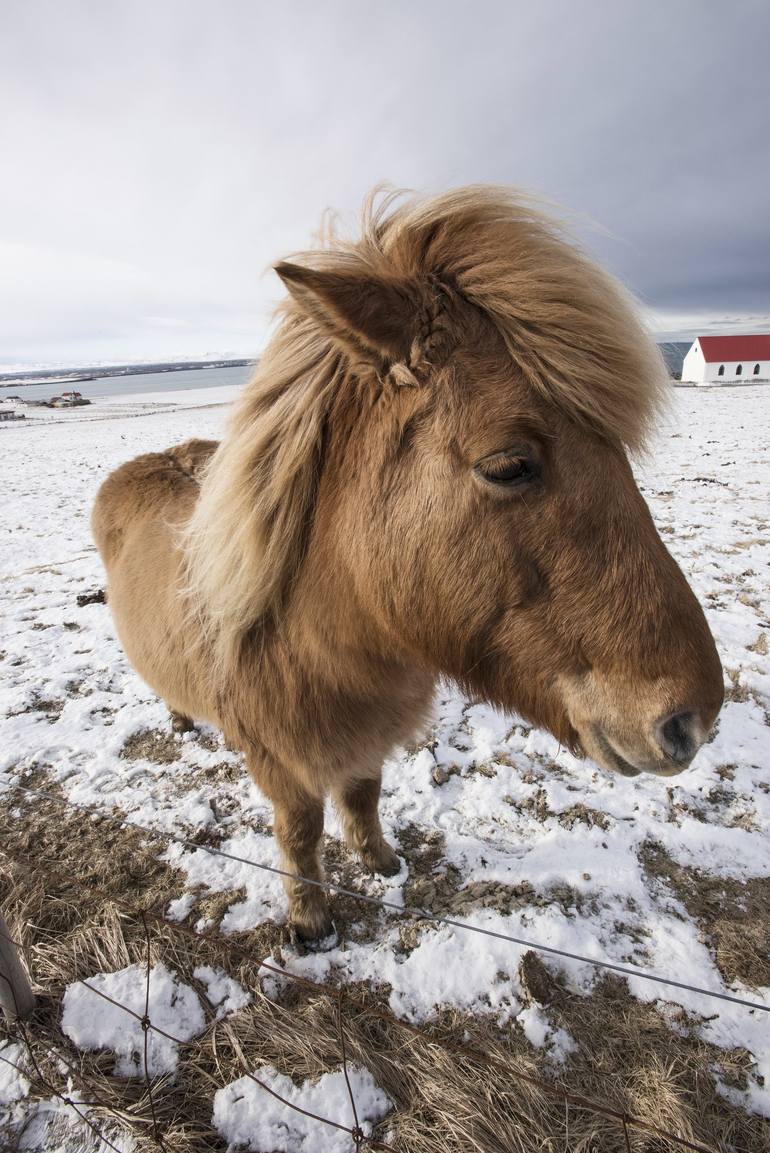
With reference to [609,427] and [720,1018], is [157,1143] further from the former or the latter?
[609,427]

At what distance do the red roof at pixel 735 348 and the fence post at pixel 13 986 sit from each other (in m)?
61.8

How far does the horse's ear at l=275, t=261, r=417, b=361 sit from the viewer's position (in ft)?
3.77

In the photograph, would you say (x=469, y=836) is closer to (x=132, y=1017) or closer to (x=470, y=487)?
(x=132, y=1017)

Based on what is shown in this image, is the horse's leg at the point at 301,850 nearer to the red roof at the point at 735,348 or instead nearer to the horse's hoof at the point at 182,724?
the horse's hoof at the point at 182,724

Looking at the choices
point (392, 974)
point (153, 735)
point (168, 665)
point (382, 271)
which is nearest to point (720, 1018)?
point (392, 974)

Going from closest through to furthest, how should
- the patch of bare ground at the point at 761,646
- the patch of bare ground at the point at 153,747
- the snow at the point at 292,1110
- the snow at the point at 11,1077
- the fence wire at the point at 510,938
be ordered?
the fence wire at the point at 510,938 < the snow at the point at 292,1110 < the snow at the point at 11,1077 < the patch of bare ground at the point at 153,747 < the patch of bare ground at the point at 761,646

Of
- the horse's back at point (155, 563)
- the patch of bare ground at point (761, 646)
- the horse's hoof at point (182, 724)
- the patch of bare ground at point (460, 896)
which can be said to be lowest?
the patch of bare ground at point (460, 896)

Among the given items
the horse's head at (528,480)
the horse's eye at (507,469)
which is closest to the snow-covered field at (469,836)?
the horse's head at (528,480)

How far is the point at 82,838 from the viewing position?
295 cm

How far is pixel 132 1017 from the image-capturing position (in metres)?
2.08

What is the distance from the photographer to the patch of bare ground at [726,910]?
218 cm

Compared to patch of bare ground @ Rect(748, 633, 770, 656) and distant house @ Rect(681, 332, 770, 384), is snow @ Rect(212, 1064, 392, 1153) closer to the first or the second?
patch of bare ground @ Rect(748, 633, 770, 656)

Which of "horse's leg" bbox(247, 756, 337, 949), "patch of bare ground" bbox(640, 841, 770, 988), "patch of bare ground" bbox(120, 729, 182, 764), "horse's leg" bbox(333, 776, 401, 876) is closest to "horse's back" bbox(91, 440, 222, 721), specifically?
"horse's leg" bbox(247, 756, 337, 949)

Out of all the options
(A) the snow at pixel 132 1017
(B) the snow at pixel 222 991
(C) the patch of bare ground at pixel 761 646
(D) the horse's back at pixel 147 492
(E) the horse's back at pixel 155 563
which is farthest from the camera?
(C) the patch of bare ground at pixel 761 646
